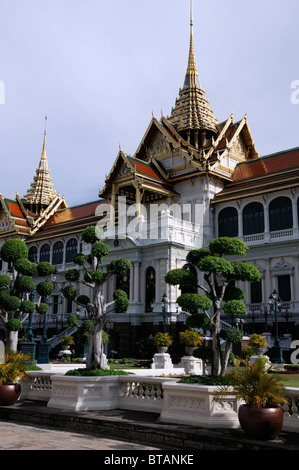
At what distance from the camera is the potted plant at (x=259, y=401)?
Answer: 302 inches

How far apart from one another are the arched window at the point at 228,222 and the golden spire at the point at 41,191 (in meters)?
27.8

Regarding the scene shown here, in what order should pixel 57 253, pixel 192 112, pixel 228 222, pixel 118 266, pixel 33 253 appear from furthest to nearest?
pixel 33 253, pixel 57 253, pixel 192 112, pixel 228 222, pixel 118 266

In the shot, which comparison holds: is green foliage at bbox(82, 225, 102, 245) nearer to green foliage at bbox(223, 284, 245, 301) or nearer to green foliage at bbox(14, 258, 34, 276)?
green foliage at bbox(223, 284, 245, 301)

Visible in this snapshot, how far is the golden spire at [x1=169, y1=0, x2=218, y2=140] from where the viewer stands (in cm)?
4216

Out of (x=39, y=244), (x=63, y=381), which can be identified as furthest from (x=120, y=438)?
(x=39, y=244)

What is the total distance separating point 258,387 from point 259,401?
24 centimetres

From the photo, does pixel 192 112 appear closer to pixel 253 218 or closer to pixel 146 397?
pixel 253 218

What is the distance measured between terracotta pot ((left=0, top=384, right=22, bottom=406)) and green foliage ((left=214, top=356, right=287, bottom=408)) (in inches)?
227

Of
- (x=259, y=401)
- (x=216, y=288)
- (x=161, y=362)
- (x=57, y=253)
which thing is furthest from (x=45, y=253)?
(x=259, y=401)

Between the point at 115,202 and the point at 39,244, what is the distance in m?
12.8

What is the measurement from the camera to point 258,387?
7941mm

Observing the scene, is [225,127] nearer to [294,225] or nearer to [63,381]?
[294,225]

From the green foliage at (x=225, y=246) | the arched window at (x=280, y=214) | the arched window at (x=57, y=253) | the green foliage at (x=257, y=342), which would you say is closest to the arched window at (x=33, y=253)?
the arched window at (x=57, y=253)

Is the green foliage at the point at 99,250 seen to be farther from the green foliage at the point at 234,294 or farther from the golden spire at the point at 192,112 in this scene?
the golden spire at the point at 192,112
